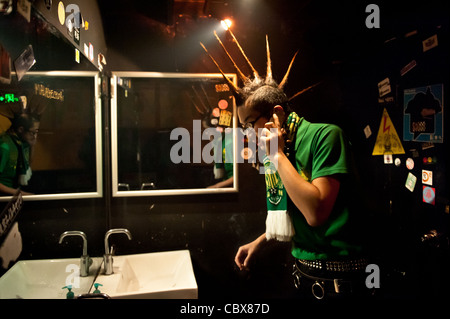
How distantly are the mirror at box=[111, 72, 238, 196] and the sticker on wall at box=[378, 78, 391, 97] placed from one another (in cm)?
99

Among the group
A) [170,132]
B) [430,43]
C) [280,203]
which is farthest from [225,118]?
[430,43]

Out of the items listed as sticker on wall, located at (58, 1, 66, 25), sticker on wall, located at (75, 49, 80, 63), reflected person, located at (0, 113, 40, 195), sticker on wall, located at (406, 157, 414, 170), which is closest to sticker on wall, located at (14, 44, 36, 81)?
reflected person, located at (0, 113, 40, 195)

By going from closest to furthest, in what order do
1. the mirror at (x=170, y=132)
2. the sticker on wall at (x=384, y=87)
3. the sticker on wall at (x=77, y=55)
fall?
the sticker on wall at (x=77, y=55), the sticker on wall at (x=384, y=87), the mirror at (x=170, y=132)

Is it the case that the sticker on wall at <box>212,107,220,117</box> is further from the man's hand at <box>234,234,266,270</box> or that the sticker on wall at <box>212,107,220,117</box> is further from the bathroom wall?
the man's hand at <box>234,234,266,270</box>

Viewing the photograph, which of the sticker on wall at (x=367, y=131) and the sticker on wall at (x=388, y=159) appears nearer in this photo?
the sticker on wall at (x=388, y=159)

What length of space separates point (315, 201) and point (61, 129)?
1297 mm

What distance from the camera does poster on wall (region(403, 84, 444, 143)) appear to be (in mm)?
1564

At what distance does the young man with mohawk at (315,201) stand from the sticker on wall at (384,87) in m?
0.96

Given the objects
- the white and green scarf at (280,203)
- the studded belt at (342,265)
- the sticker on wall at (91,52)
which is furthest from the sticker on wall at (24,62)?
the studded belt at (342,265)

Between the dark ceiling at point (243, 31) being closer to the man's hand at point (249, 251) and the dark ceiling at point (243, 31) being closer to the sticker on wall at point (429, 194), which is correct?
the sticker on wall at point (429, 194)

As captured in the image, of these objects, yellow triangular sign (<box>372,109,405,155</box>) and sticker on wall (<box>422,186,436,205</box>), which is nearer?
sticker on wall (<box>422,186,436,205</box>)

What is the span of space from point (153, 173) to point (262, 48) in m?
1.20

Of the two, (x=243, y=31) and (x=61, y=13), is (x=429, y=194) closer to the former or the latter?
(x=243, y=31)

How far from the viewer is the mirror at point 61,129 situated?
1.00 meters
